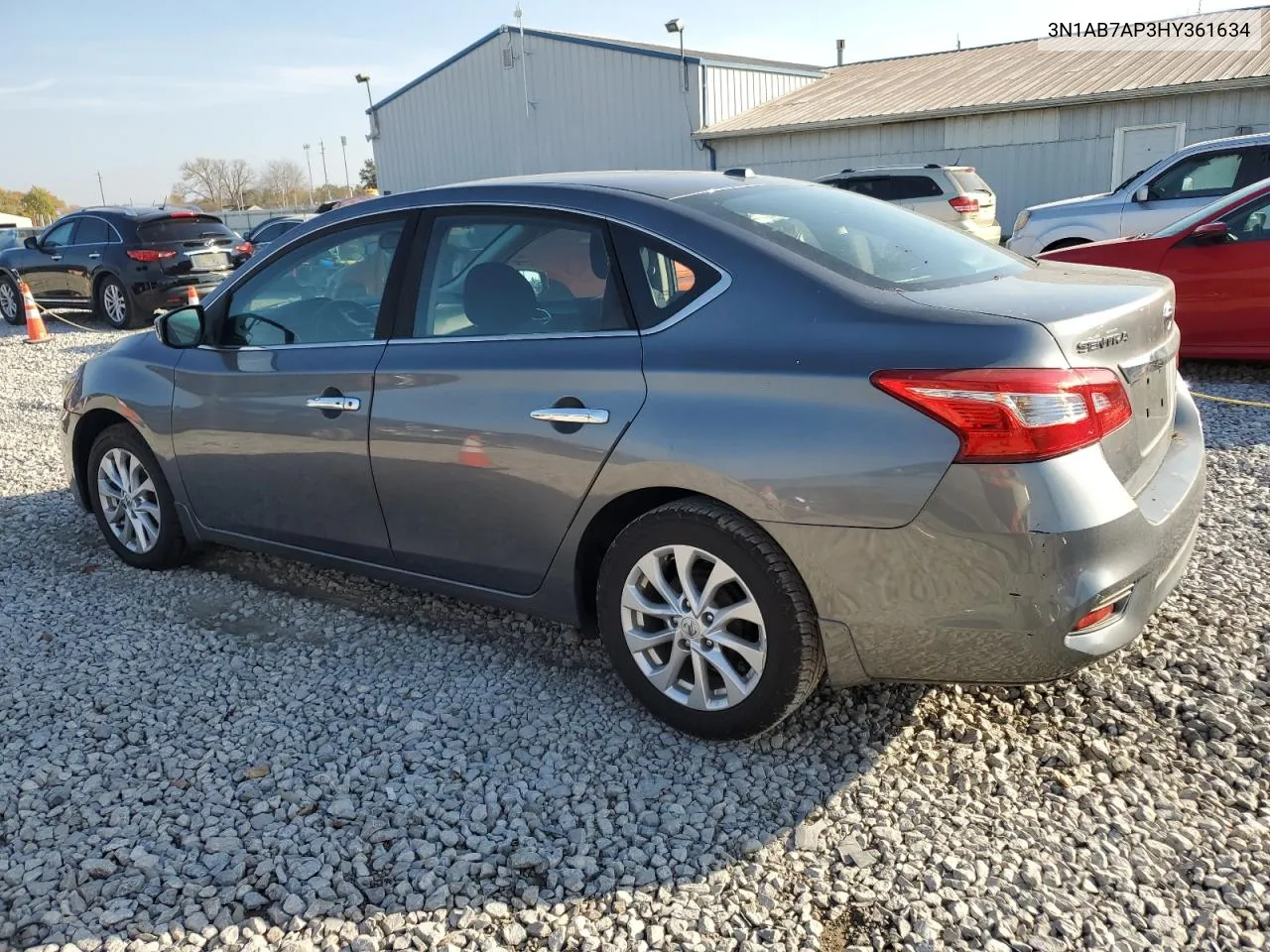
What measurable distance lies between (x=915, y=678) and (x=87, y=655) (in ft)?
10.0

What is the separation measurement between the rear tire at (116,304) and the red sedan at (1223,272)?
40.7ft

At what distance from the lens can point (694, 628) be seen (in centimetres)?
297

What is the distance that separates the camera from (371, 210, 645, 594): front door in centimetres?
307

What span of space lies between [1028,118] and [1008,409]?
2218 cm

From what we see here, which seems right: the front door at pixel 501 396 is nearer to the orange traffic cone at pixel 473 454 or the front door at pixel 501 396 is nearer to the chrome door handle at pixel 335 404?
the orange traffic cone at pixel 473 454

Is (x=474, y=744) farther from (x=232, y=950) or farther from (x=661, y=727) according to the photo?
(x=232, y=950)

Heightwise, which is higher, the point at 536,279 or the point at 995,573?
the point at 536,279

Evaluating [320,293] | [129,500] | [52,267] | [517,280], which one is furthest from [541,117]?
[517,280]

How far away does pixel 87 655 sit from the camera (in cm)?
389

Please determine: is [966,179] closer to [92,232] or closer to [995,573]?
[92,232]

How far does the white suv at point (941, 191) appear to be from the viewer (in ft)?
52.2

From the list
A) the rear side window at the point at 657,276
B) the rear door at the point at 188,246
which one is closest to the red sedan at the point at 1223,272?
the rear side window at the point at 657,276

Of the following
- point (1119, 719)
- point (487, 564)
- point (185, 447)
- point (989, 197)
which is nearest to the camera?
point (1119, 719)

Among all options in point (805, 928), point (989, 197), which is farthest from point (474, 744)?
point (989, 197)
